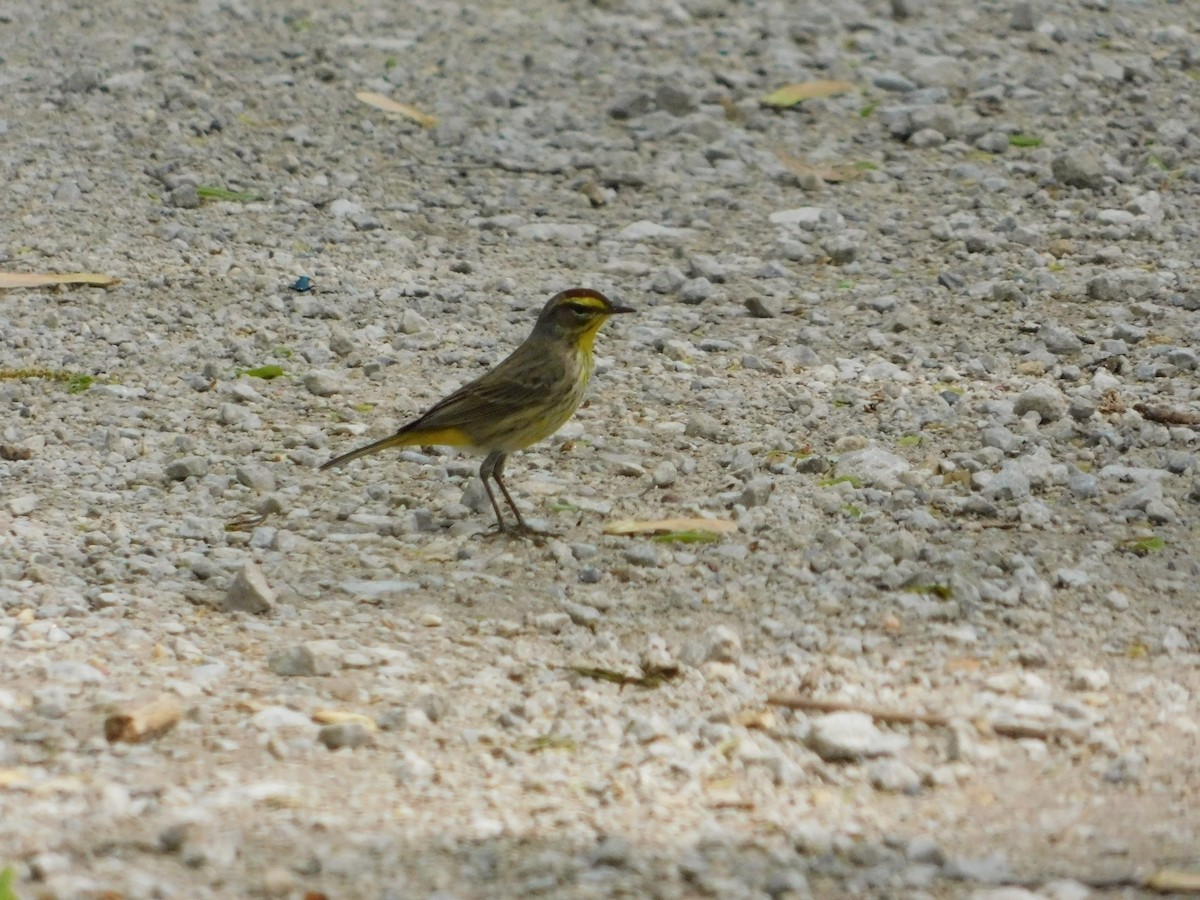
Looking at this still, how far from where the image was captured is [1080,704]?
17.0 feet

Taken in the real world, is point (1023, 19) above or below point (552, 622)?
above

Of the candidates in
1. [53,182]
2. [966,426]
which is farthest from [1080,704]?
[53,182]

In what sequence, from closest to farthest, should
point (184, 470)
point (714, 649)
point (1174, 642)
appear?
point (714, 649), point (1174, 642), point (184, 470)

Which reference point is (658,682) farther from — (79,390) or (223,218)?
(223,218)

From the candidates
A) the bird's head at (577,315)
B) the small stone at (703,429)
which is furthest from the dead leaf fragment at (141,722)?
the small stone at (703,429)

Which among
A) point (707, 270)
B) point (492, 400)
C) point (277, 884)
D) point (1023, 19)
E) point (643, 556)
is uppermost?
point (1023, 19)

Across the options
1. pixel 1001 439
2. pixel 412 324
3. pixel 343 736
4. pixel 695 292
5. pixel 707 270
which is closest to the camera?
pixel 343 736

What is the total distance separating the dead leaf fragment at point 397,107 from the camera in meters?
11.9

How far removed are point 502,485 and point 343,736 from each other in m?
2.29

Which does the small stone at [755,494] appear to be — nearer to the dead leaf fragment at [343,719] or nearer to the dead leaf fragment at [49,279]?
the dead leaf fragment at [343,719]

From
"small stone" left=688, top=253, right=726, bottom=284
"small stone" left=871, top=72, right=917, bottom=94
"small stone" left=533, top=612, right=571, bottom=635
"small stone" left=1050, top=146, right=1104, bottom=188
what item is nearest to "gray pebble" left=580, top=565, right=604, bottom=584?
"small stone" left=533, top=612, right=571, bottom=635

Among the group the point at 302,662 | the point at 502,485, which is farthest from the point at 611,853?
the point at 502,485

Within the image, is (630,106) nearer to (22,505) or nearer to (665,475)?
(665,475)

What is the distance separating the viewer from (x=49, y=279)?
30.4 ft
